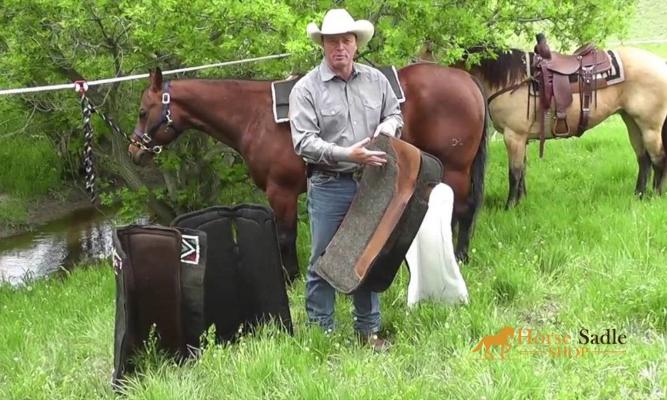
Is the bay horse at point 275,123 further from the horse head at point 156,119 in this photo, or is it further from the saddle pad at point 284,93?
the saddle pad at point 284,93

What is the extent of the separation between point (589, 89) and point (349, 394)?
18.1ft

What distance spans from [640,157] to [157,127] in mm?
5367

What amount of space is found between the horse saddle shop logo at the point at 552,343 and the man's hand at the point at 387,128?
1258 mm

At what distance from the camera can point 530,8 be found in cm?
711

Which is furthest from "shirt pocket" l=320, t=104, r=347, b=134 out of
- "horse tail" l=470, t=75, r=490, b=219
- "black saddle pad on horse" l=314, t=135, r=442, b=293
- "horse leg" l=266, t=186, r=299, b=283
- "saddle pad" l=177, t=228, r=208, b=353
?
"horse tail" l=470, t=75, r=490, b=219

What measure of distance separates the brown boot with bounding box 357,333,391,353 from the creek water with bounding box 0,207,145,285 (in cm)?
593

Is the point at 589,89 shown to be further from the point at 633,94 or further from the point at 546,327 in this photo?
the point at 546,327

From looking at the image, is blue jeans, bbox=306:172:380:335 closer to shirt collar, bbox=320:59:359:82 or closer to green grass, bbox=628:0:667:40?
shirt collar, bbox=320:59:359:82

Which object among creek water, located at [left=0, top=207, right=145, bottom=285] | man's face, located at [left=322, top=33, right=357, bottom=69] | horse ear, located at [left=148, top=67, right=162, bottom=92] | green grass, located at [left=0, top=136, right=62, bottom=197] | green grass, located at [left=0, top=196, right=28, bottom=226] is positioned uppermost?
man's face, located at [left=322, top=33, right=357, bottom=69]

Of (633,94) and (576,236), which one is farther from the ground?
(633,94)

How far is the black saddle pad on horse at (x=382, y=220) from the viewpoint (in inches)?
144

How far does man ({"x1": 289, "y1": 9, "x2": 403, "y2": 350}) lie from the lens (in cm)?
373

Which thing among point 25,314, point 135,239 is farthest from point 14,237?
point 135,239

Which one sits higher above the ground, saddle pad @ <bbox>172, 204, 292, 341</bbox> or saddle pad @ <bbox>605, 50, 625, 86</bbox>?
saddle pad @ <bbox>605, 50, 625, 86</bbox>
